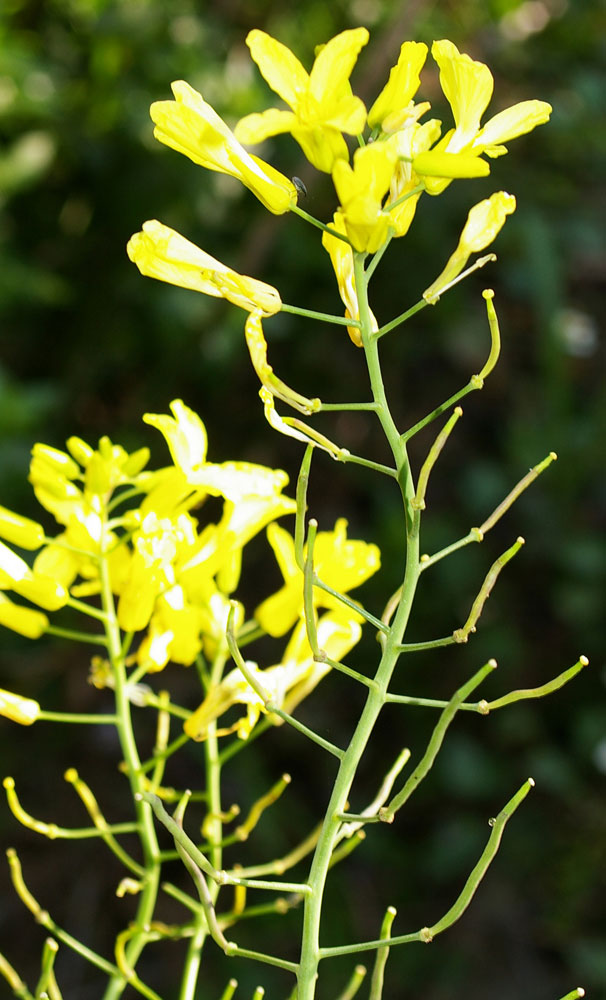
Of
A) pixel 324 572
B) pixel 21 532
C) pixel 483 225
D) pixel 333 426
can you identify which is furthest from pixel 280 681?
pixel 333 426

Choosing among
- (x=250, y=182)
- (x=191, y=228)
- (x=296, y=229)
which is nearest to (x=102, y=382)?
(x=191, y=228)

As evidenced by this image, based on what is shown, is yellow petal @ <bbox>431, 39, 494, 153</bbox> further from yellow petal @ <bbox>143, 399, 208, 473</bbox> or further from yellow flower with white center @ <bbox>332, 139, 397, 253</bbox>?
yellow petal @ <bbox>143, 399, 208, 473</bbox>

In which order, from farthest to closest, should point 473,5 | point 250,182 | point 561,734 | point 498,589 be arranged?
1. point 473,5
2. point 498,589
3. point 561,734
4. point 250,182

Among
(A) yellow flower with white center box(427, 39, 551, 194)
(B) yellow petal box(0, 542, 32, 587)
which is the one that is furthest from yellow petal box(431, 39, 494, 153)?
(B) yellow petal box(0, 542, 32, 587)

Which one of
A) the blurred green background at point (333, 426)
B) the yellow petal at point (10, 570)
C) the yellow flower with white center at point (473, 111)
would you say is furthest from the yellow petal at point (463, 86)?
the blurred green background at point (333, 426)

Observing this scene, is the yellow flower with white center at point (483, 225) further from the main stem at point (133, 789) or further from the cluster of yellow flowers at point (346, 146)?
the main stem at point (133, 789)

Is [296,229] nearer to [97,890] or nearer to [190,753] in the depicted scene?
[190,753]
